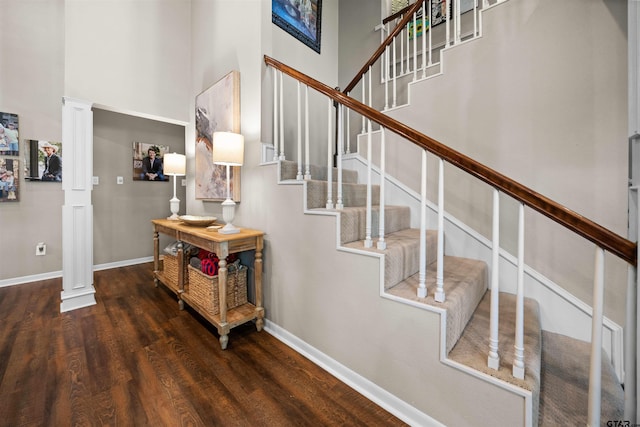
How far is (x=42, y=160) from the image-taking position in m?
3.03

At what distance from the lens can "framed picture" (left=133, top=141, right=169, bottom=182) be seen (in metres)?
3.71

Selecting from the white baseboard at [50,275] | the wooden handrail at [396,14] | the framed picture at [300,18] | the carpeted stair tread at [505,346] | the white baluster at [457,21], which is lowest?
the white baseboard at [50,275]

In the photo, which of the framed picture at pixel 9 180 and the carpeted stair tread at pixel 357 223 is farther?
the framed picture at pixel 9 180

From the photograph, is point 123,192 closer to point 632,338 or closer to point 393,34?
point 393,34

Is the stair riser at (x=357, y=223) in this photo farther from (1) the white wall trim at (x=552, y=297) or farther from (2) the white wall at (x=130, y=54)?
(2) the white wall at (x=130, y=54)

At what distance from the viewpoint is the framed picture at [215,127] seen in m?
2.26

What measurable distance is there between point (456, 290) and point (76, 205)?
3.28m

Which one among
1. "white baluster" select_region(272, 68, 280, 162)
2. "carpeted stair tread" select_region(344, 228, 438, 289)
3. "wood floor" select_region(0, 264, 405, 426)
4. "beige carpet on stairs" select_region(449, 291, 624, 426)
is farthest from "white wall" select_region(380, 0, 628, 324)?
"wood floor" select_region(0, 264, 405, 426)

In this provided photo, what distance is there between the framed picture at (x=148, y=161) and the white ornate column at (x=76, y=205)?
4.58ft

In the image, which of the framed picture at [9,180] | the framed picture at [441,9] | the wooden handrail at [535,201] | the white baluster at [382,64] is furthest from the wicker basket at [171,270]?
the framed picture at [441,9]

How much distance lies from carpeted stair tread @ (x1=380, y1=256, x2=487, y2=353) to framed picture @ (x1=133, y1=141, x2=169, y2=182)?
4.09 metres

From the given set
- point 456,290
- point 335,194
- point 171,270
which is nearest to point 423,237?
point 456,290

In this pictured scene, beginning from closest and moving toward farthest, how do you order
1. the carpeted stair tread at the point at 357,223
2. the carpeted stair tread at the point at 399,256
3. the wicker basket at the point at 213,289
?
1. the carpeted stair tread at the point at 399,256
2. the carpeted stair tread at the point at 357,223
3. the wicker basket at the point at 213,289

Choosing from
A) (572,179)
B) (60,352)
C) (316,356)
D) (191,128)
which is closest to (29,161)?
(191,128)
